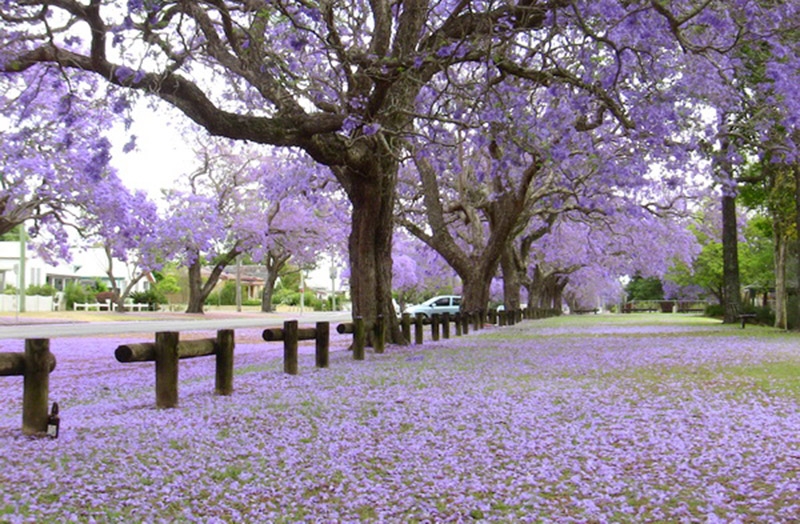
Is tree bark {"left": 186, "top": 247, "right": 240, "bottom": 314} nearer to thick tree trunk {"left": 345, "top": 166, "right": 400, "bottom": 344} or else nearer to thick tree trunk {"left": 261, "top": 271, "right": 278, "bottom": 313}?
thick tree trunk {"left": 261, "top": 271, "right": 278, "bottom": 313}

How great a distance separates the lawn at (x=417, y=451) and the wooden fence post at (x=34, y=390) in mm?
168

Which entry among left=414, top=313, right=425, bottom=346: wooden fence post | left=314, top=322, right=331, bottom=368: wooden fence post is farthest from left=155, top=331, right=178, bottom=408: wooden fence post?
left=414, top=313, right=425, bottom=346: wooden fence post

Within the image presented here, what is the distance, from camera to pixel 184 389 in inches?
340

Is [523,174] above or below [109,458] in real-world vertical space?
above

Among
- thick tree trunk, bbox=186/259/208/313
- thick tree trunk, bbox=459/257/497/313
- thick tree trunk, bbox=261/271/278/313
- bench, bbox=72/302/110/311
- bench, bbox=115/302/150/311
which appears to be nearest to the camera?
thick tree trunk, bbox=459/257/497/313

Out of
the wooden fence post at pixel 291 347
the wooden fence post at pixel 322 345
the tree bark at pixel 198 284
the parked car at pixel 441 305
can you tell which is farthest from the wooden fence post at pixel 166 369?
the tree bark at pixel 198 284

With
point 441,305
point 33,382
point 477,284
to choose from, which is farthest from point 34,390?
point 441,305

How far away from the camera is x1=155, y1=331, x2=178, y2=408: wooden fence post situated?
692 cm

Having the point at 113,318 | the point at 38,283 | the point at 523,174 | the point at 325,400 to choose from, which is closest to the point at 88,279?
the point at 38,283

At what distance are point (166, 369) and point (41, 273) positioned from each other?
5218 cm

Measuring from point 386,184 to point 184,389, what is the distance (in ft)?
19.7

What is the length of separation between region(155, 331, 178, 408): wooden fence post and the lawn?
0.65ft

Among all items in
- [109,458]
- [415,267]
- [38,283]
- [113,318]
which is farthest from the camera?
[415,267]

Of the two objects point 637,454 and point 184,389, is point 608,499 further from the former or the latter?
point 184,389
